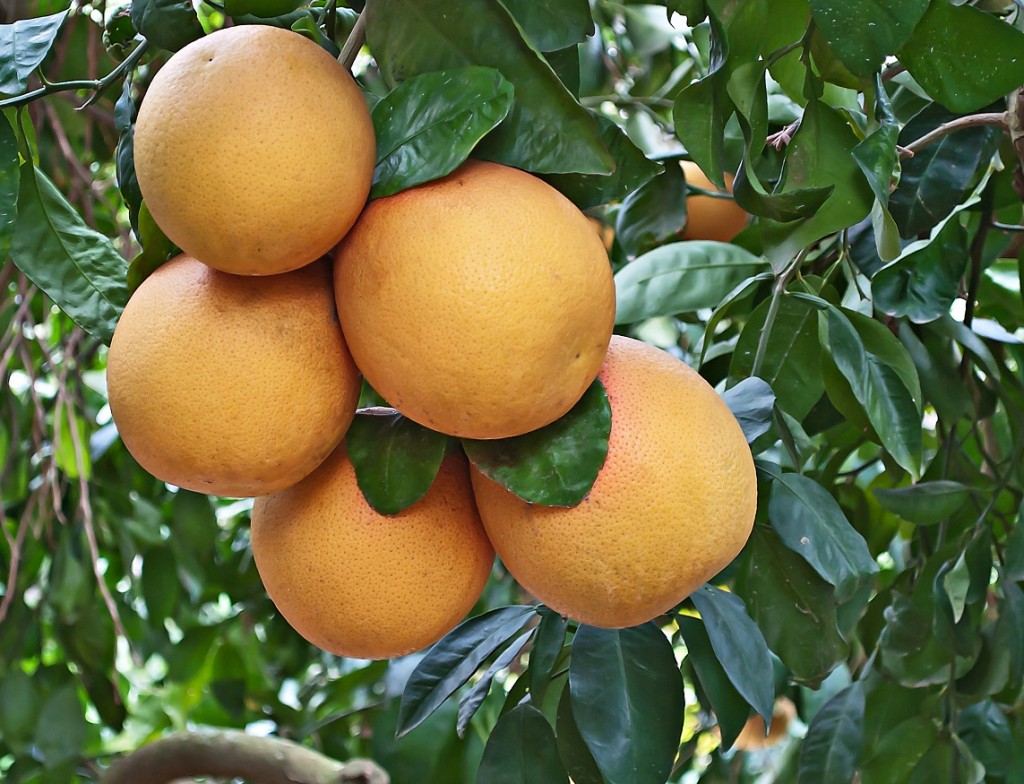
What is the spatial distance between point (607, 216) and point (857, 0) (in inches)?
29.9

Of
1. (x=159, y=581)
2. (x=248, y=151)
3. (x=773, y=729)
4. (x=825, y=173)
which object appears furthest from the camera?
(x=773, y=729)

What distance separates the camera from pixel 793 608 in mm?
702

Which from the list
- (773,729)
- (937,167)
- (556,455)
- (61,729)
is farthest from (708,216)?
(773,729)

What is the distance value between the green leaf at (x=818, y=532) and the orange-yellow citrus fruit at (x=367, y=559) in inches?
7.7

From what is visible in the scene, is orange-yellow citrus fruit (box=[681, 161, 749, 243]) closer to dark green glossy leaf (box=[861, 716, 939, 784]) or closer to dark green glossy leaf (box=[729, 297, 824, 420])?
dark green glossy leaf (box=[729, 297, 824, 420])

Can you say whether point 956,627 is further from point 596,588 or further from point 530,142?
point 530,142

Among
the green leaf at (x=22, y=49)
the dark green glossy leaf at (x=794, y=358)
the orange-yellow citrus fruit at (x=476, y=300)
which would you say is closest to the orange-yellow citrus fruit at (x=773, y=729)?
the dark green glossy leaf at (x=794, y=358)

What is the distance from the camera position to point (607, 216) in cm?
126

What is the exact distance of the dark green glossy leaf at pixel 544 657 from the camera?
66 cm

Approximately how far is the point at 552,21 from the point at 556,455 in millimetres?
222

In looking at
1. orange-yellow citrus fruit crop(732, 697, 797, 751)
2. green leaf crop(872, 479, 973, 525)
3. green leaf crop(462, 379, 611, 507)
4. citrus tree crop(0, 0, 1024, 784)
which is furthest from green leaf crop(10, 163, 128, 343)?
orange-yellow citrus fruit crop(732, 697, 797, 751)

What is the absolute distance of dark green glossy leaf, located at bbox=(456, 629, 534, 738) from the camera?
0.70 meters

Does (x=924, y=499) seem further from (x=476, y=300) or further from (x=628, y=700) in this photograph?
(x=476, y=300)

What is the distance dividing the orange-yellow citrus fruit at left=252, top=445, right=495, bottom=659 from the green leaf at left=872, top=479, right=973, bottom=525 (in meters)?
0.39
